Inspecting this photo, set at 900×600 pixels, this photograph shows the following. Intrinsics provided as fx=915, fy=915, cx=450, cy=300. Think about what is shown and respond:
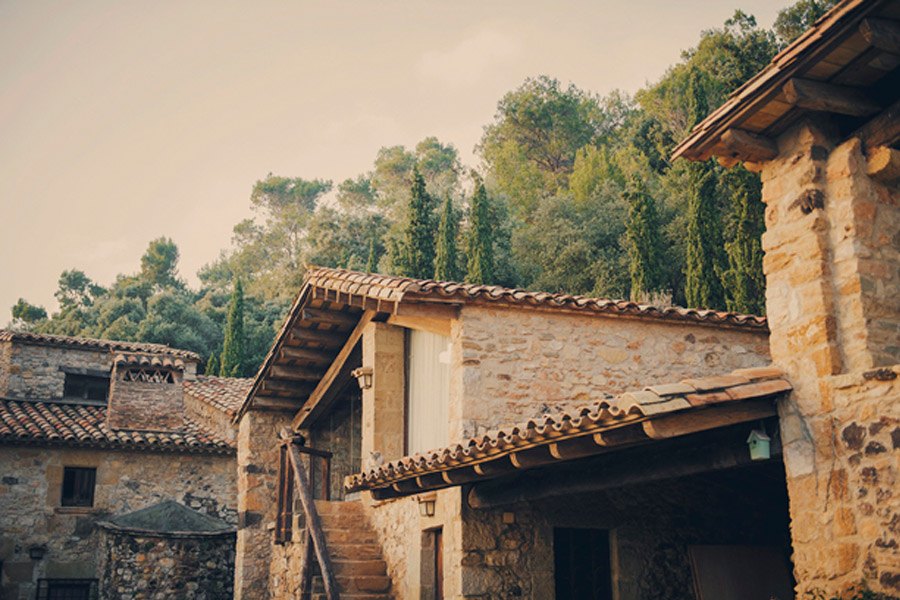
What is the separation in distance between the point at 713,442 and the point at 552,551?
306 cm

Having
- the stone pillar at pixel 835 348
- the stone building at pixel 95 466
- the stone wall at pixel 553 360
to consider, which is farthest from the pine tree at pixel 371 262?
the stone pillar at pixel 835 348

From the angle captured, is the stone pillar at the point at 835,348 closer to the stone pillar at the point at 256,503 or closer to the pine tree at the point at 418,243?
the stone pillar at the point at 256,503

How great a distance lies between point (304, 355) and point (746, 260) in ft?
35.9

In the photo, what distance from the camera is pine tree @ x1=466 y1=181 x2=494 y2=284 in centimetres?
2711

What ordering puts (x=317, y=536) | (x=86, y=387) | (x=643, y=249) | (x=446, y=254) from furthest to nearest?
(x=446, y=254)
(x=86, y=387)
(x=643, y=249)
(x=317, y=536)

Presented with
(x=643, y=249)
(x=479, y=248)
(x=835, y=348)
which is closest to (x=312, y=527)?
(x=835, y=348)

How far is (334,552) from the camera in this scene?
462 inches

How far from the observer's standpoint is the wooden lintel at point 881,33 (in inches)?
230

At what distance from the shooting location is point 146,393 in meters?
21.6

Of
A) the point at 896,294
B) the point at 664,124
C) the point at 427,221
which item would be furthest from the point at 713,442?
the point at 664,124

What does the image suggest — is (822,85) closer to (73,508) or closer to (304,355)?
(304,355)

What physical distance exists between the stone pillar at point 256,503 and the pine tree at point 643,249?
11169 mm

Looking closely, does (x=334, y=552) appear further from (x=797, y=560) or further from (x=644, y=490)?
(x=797, y=560)

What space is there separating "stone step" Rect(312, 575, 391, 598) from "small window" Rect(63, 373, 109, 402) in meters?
15.8
